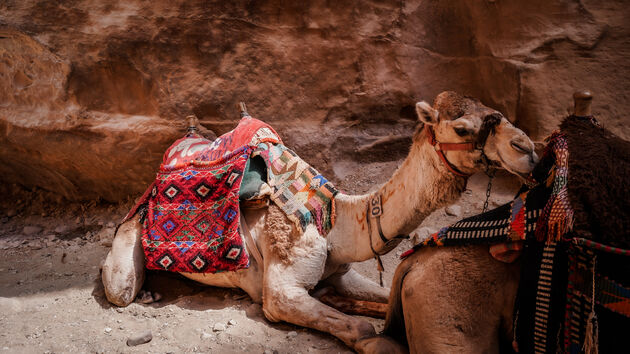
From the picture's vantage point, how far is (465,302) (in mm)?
1745

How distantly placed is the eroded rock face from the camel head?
2.21 metres

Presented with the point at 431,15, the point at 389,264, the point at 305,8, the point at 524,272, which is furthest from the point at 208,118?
the point at 524,272

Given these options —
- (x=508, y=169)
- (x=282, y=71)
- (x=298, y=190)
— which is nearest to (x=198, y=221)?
(x=298, y=190)

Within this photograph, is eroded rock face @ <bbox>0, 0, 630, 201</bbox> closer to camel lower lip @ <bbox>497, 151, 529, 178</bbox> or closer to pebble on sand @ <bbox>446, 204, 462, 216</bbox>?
pebble on sand @ <bbox>446, 204, 462, 216</bbox>

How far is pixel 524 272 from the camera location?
166 cm

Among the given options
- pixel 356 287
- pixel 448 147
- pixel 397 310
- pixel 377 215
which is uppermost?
pixel 448 147

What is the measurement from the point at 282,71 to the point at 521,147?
2742 mm

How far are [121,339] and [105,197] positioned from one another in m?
2.51

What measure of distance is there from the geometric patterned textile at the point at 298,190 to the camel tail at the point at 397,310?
0.77 metres

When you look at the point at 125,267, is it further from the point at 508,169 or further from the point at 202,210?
the point at 508,169

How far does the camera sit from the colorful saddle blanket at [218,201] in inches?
112

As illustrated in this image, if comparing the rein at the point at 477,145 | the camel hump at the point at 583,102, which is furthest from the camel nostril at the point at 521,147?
the camel hump at the point at 583,102

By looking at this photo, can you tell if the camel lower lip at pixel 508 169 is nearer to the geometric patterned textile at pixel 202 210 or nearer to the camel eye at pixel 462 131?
the camel eye at pixel 462 131

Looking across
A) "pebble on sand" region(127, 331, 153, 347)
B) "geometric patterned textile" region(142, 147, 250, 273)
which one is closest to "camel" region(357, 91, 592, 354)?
"geometric patterned textile" region(142, 147, 250, 273)
